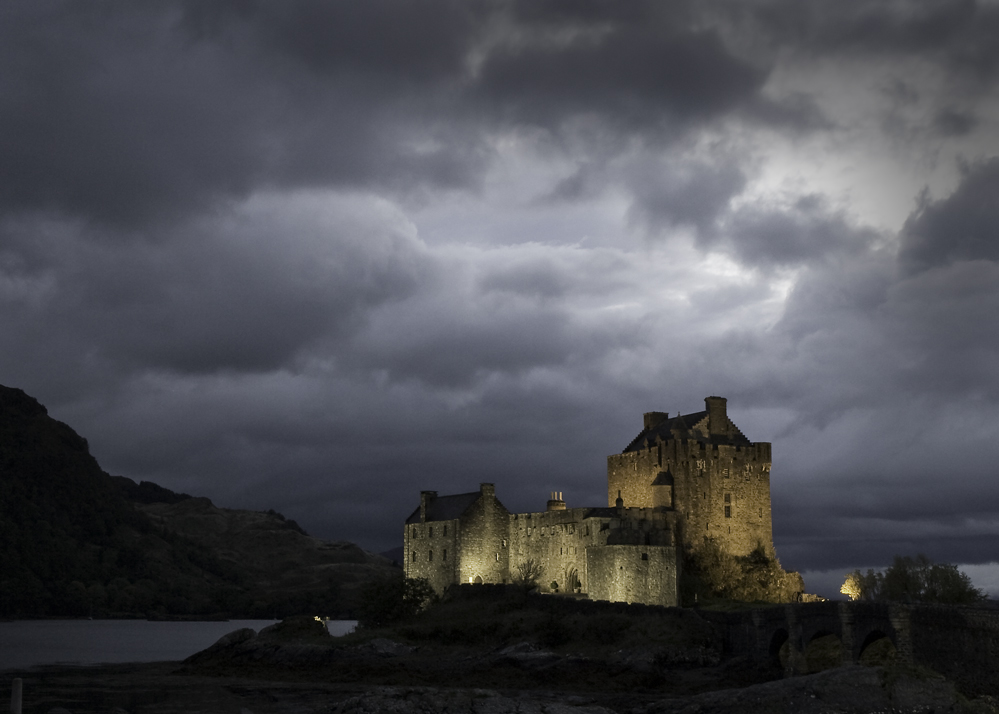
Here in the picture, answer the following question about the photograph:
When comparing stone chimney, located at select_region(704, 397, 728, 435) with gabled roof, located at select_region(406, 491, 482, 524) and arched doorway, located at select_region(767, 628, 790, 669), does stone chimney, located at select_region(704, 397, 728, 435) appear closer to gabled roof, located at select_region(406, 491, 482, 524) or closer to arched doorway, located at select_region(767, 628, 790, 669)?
gabled roof, located at select_region(406, 491, 482, 524)

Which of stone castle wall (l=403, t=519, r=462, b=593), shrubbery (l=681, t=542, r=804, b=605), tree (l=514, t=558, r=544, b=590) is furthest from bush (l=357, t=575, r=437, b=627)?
shrubbery (l=681, t=542, r=804, b=605)

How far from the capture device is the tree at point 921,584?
61656mm

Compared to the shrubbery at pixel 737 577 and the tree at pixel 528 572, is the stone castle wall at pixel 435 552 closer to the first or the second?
the tree at pixel 528 572

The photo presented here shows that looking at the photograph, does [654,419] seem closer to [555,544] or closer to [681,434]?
[681,434]

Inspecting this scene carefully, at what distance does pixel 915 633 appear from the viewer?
45.9 metres

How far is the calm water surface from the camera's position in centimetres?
9506

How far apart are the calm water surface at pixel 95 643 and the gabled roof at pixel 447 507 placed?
2864 centimetres

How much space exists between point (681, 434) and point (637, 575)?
1364 centimetres

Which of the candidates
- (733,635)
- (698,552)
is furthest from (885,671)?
(698,552)

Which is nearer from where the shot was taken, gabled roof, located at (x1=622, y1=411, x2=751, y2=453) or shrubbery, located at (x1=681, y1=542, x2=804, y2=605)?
shrubbery, located at (x1=681, y1=542, x2=804, y2=605)

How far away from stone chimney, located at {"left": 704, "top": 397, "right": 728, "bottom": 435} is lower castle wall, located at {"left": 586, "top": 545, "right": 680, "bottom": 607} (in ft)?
47.1

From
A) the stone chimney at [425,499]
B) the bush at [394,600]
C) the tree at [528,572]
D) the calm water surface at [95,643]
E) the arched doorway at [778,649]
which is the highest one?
the stone chimney at [425,499]

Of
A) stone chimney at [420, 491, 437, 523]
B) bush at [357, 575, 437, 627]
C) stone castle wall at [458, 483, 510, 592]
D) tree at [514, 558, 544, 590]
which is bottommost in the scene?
bush at [357, 575, 437, 627]

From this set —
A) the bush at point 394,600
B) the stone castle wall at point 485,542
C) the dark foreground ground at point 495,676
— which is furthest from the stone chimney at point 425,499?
the dark foreground ground at point 495,676
